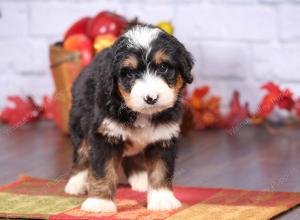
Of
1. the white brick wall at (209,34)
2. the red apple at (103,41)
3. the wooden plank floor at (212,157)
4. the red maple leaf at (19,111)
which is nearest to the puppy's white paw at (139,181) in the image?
the wooden plank floor at (212,157)

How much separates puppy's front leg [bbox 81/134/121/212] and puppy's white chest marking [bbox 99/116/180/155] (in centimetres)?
4

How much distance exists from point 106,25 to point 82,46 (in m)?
0.19

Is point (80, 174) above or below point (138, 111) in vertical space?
below

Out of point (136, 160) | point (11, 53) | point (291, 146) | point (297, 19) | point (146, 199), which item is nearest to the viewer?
point (146, 199)

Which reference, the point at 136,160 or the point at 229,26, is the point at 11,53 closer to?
the point at 229,26

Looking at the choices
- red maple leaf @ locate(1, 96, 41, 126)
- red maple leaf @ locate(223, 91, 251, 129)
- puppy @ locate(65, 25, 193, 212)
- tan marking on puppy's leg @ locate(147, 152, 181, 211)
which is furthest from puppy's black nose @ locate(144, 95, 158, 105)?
red maple leaf @ locate(1, 96, 41, 126)

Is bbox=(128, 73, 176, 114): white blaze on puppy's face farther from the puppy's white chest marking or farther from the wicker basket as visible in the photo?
the wicker basket

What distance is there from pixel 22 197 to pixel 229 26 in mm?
2167

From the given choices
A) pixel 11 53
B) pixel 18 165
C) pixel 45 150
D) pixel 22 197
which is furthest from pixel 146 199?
pixel 11 53

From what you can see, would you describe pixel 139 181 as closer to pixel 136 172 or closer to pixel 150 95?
pixel 136 172

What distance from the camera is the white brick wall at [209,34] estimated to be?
457 cm

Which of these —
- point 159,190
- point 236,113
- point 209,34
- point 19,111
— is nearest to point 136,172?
point 159,190

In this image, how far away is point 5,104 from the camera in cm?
525

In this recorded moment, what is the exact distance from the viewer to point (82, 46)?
4223mm
